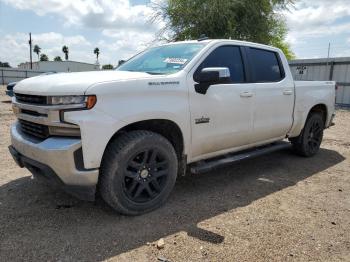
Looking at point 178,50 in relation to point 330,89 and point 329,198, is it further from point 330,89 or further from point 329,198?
point 330,89

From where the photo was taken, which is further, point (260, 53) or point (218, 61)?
point (260, 53)

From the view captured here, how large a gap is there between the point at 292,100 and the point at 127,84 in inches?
123

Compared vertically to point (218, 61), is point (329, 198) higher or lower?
lower

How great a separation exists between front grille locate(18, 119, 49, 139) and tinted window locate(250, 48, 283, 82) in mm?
2862

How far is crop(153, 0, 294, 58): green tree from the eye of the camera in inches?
700

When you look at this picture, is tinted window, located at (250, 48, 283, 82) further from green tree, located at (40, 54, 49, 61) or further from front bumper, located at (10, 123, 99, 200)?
green tree, located at (40, 54, 49, 61)

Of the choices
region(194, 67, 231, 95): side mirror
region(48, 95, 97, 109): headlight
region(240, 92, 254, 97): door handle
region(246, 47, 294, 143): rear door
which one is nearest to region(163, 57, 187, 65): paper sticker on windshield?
region(194, 67, 231, 95): side mirror

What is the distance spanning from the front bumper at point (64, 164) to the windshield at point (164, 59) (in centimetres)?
143

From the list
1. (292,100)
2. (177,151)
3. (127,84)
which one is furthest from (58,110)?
→ (292,100)

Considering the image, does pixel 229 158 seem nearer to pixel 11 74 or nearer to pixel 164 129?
pixel 164 129

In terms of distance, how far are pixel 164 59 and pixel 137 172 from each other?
155 cm

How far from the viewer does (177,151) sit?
13.2 ft

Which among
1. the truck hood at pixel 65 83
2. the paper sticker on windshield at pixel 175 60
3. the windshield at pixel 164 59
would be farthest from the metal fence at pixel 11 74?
the truck hood at pixel 65 83

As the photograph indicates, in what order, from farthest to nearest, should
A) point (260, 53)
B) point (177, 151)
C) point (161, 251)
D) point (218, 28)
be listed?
point (218, 28) < point (260, 53) < point (177, 151) < point (161, 251)
